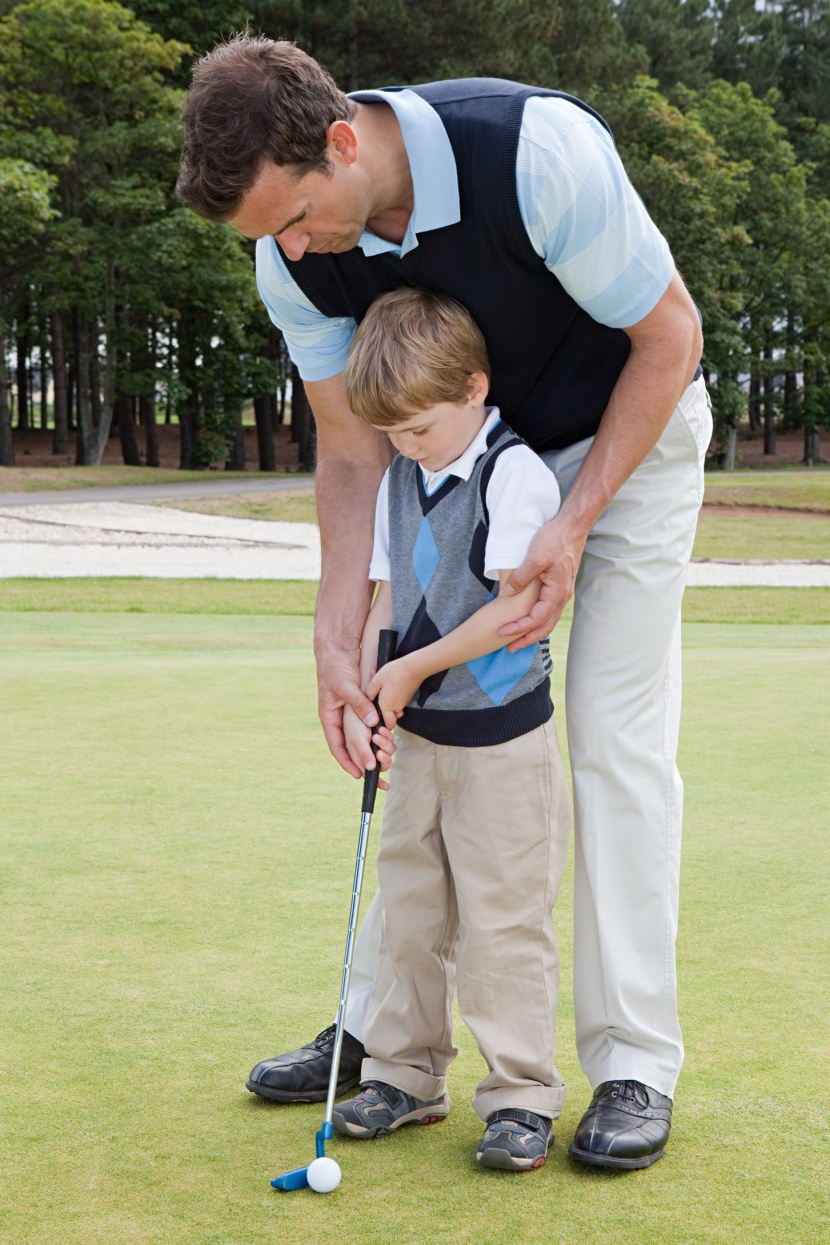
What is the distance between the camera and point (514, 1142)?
6.39 ft

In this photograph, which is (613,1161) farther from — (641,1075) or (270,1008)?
(270,1008)

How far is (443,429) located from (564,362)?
28 cm

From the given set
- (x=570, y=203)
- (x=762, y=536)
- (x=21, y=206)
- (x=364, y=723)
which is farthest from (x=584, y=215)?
(x=21, y=206)

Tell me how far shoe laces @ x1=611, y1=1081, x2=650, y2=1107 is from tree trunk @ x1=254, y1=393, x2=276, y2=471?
3274 centimetres

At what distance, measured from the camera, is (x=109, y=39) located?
25016 mm

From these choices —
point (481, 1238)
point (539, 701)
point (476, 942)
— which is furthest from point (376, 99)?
point (481, 1238)

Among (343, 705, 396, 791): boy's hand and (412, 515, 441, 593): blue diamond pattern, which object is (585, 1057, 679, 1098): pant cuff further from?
(412, 515, 441, 593): blue diamond pattern

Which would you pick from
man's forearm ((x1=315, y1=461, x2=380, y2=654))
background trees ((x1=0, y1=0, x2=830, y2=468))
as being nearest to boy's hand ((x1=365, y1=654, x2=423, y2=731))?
man's forearm ((x1=315, y1=461, x2=380, y2=654))

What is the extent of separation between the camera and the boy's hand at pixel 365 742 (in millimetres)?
2199

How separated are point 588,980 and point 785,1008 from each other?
0.41 metres

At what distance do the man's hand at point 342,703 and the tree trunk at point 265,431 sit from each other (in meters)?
32.3

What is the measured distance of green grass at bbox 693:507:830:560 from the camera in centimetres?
1850

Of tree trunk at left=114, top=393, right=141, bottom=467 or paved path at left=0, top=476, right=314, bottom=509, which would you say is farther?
tree trunk at left=114, top=393, right=141, bottom=467

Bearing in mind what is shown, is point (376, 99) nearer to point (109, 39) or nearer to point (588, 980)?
point (588, 980)
